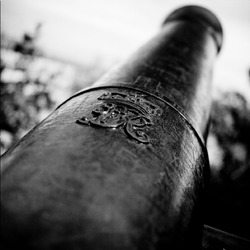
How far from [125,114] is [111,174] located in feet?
1.36

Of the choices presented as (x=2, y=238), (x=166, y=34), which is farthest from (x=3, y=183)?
(x=166, y=34)

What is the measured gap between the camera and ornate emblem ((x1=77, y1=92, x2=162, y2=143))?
1.07 meters

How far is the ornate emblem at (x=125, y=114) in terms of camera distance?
42.0 inches

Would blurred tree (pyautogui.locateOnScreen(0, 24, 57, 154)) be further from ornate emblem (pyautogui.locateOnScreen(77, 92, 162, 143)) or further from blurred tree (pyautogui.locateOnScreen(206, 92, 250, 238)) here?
blurred tree (pyautogui.locateOnScreen(206, 92, 250, 238))

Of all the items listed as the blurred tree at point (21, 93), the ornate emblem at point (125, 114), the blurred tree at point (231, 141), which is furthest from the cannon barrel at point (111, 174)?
the blurred tree at point (231, 141)

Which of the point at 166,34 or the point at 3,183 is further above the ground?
the point at 166,34

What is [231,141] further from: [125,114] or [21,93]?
[125,114]

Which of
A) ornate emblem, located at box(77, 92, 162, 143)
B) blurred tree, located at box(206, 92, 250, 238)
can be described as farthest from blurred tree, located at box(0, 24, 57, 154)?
blurred tree, located at box(206, 92, 250, 238)

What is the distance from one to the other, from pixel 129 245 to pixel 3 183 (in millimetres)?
464

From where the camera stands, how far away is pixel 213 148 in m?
10.4

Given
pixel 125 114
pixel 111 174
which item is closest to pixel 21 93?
pixel 125 114

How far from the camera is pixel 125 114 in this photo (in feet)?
3.85

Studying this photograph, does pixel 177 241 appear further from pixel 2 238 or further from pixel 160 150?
pixel 2 238

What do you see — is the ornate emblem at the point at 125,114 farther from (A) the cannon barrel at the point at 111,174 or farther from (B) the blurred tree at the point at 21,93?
(B) the blurred tree at the point at 21,93
